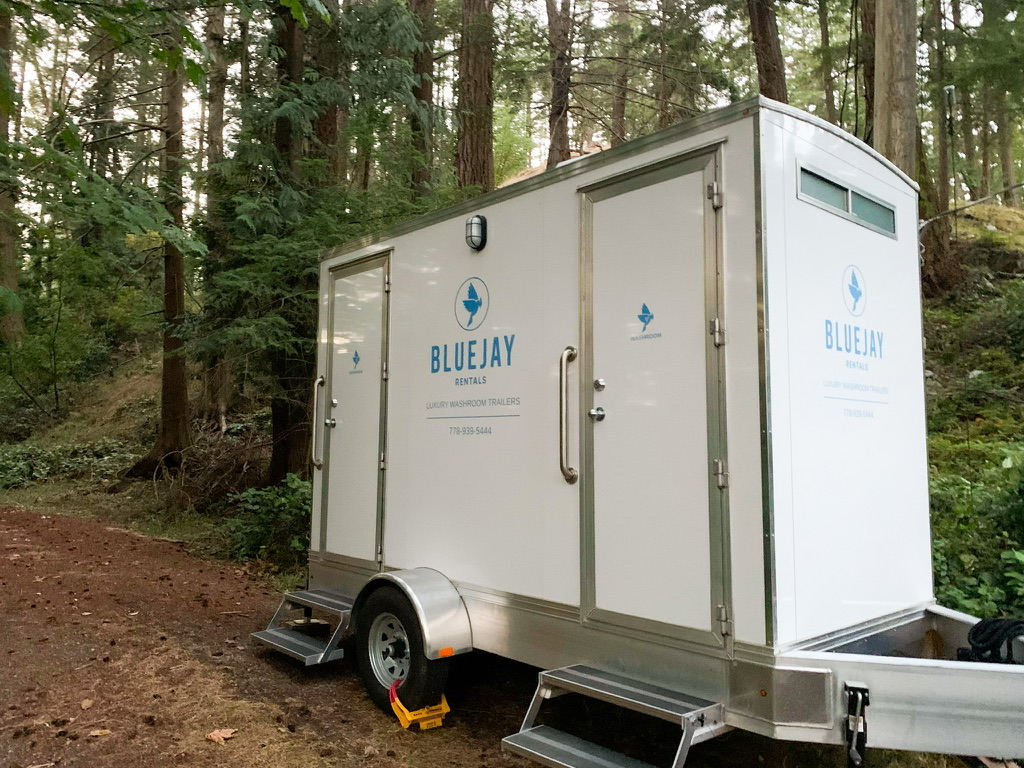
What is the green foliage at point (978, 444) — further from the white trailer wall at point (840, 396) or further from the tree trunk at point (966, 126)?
the tree trunk at point (966, 126)

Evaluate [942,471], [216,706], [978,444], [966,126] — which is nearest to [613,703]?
[216,706]

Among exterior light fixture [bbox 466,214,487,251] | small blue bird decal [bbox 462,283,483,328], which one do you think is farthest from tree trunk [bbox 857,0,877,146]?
small blue bird decal [bbox 462,283,483,328]

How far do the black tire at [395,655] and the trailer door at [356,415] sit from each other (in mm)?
473

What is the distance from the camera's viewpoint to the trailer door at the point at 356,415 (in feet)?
17.0

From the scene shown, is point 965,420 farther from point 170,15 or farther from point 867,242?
point 170,15

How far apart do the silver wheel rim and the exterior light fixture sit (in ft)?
6.84

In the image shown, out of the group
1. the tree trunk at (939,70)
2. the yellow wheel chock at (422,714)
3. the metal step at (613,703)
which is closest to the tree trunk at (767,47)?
the tree trunk at (939,70)

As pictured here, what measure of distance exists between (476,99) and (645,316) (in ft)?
27.5

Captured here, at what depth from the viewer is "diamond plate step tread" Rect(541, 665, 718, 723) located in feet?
10.2

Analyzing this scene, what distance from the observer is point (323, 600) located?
17.1ft

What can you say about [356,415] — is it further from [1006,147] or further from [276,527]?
[1006,147]

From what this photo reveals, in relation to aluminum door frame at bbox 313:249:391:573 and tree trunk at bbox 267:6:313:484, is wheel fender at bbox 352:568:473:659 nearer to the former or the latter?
aluminum door frame at bbox 313:249:391:573

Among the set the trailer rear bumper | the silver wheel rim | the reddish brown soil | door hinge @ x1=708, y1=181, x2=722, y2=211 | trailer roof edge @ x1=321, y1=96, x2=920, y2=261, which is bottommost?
the reddish brown soil

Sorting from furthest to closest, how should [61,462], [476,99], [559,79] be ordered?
1. [61,462]
2. [559,79]
3. [476,99]
